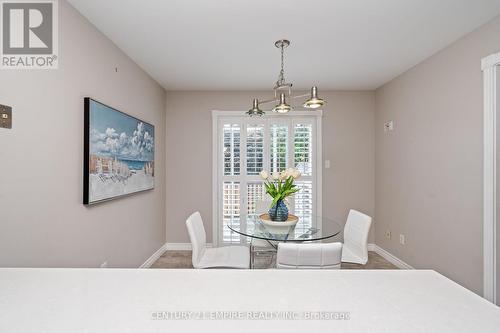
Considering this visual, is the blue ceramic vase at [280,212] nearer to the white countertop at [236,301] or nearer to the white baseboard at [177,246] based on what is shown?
the white countertop at [236,301]

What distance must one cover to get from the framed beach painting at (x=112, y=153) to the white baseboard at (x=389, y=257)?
3.35 metres

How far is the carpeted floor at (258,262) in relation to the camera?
3.28 m

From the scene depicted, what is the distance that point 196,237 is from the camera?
86.7 inches

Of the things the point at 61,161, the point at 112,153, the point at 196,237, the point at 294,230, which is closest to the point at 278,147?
the point at 294,230

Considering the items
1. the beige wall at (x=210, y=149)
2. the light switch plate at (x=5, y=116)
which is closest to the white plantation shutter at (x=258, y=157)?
the beige wall at (x=210, y=149)

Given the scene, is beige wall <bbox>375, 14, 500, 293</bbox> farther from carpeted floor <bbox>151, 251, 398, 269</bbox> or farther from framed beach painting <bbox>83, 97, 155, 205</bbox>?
framed beach painting <bbox>83, 97, 155, 205</bbox>

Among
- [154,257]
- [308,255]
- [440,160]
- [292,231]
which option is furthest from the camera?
[154,257]

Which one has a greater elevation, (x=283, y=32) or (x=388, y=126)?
(x=283, y=32)

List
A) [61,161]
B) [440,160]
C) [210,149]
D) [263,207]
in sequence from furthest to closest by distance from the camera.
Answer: [210,149]
[263,207]
[440,160]
[61,161]

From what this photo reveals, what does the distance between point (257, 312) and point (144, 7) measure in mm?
2110

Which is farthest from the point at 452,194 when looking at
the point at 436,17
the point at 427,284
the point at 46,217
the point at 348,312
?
the point at 46,217

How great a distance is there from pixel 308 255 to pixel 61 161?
5.81 feet

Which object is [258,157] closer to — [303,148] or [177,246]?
[303,148]

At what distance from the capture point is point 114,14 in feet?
6.36
